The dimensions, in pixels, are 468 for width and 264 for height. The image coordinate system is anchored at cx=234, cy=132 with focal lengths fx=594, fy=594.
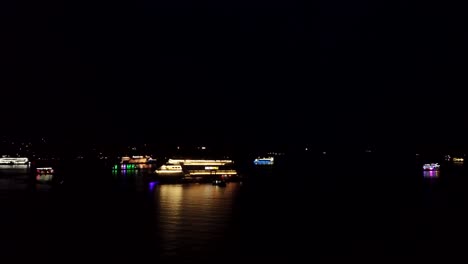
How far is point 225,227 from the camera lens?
18453mm

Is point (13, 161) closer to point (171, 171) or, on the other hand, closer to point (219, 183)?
point (171, 171)

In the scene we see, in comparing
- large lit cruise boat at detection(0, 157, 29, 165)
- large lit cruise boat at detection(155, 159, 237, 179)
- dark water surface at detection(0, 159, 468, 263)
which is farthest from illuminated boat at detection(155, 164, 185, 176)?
large lit cruise boat at detection(0, 157, 29, 165)

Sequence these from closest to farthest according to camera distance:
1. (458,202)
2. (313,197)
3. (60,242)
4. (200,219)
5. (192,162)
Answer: (60,242)
(200,219)
(458,202)
(313,197)
(192,162)

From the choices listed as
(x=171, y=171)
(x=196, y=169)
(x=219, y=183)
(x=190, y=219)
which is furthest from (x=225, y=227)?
(x=171, y=171)

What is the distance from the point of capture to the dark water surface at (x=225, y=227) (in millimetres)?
14227

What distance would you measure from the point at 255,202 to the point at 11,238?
1380 centimetres

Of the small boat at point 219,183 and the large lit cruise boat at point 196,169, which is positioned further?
the large lit cruise boat at point 196,169

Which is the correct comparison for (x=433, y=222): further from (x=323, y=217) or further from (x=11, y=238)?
(x=11, y=238)

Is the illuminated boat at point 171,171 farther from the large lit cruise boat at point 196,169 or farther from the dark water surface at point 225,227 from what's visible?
the dark water surface at point 225,227

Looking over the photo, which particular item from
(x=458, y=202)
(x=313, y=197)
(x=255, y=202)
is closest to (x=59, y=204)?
(x=255, y=202)

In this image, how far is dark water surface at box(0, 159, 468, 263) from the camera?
14227 millimetres

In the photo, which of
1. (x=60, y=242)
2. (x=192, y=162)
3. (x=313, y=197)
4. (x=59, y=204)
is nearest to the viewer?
(x=60, y=242)

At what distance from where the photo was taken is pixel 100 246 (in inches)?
585

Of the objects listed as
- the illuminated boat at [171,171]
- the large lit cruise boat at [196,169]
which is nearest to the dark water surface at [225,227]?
the large lit cruise boat at [196,169]
